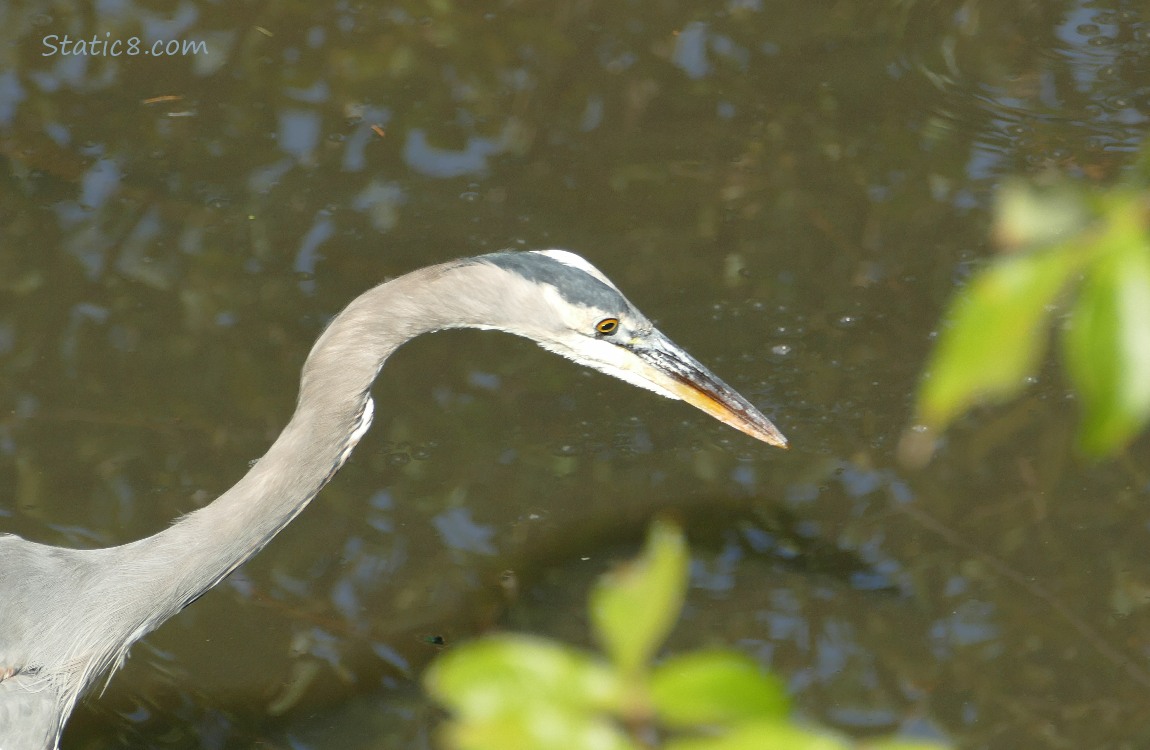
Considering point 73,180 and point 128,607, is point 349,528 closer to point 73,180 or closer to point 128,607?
point 128,607

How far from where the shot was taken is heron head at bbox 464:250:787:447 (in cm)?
267

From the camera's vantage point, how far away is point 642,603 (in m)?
0.55

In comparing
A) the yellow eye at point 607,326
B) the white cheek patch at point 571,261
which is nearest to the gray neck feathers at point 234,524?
the white cheek patch at point 571,261

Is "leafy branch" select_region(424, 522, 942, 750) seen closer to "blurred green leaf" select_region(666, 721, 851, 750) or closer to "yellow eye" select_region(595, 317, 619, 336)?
"blurred green leaf" select_region(666, 721, 851, 750)

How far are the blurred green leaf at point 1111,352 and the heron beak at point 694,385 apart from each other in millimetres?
2418

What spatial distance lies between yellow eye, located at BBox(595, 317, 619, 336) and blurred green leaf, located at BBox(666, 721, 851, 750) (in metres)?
2.25

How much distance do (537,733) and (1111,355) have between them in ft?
0.97

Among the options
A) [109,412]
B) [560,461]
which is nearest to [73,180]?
[109,412]

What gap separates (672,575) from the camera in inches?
21.4

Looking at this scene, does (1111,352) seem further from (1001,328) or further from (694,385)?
(694,385)

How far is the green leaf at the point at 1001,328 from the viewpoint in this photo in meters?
0.51
